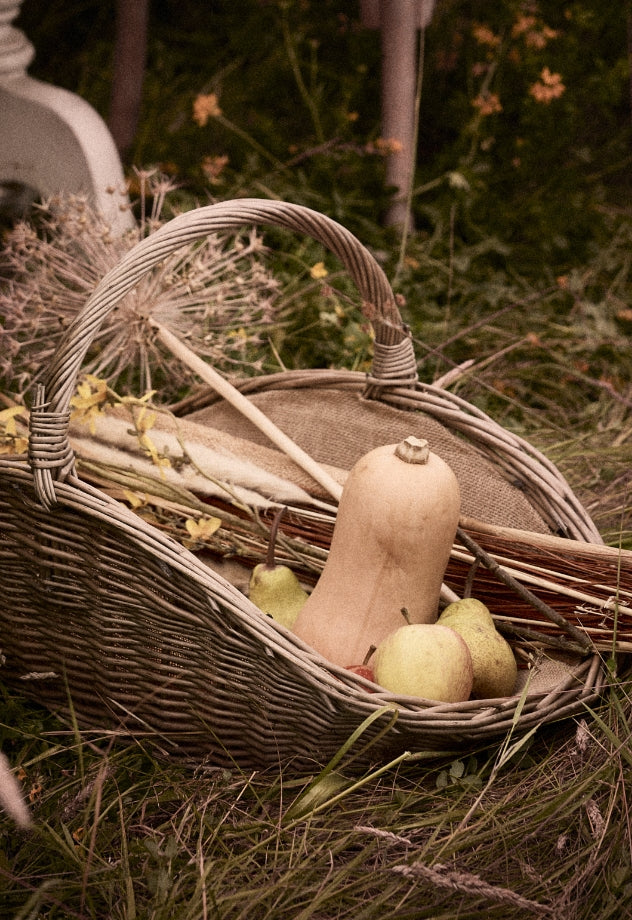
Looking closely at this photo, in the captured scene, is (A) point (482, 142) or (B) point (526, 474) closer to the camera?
(B) point (526, 474)

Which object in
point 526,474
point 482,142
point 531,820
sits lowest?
point 531,820

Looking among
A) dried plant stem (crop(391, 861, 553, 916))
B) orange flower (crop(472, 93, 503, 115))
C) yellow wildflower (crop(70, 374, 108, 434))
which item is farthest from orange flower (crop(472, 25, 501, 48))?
dried plant stem (crop(391, 861, 553, 916))

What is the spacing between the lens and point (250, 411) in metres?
1.86

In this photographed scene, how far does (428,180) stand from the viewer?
3.46 m

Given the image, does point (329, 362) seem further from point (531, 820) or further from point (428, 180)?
point (531, 820)

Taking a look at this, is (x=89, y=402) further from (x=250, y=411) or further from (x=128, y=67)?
(x=128, y=67)

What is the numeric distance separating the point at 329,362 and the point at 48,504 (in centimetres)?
147

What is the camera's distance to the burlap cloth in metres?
1.78

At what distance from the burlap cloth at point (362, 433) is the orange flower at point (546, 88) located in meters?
1.97

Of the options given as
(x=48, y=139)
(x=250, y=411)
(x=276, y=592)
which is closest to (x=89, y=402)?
(x=250, y=411)

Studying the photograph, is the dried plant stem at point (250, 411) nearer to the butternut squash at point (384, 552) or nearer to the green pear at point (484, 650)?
the butternut squash at point (384, 552)

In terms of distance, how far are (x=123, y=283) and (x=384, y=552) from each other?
583 millimetres

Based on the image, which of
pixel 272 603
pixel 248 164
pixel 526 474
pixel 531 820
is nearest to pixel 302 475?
pixel 272 603

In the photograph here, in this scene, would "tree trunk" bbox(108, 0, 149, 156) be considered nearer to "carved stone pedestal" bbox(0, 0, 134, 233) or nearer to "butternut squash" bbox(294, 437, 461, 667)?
"carved stone pedestal" bbox(0, 0, 134, 233)
